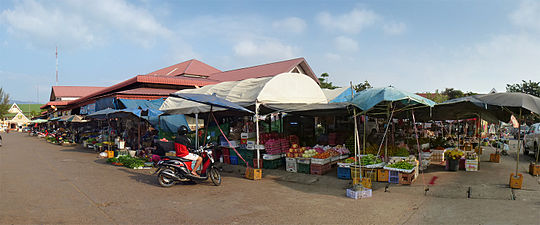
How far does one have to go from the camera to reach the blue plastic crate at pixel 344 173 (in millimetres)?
9406

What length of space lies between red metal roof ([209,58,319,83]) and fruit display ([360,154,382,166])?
18.0 metres

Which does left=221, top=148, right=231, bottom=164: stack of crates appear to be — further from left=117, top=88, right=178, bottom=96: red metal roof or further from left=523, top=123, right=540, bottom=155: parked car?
left=523, top=123, right=540, bottom=155: parked car

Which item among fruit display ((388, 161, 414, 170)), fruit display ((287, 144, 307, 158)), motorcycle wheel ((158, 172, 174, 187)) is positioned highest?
fruit display ((287, 144, 307, 158))

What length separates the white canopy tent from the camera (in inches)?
442

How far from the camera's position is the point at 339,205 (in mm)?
6727

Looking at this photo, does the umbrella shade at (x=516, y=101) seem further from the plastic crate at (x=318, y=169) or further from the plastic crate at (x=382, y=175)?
the plastic crate at (x=318, y=169)

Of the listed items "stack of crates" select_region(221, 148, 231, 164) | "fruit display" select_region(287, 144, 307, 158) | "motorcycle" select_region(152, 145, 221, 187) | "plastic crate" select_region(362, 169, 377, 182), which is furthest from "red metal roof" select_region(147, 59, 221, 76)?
"plastic crate" select_region(362, 169, 377, 182)

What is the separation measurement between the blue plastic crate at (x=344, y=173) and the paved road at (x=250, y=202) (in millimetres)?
238

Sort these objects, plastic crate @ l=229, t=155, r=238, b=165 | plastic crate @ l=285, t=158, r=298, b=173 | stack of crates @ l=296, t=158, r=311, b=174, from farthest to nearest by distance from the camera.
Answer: plastic crate @ l=229, t=155, r=238, b=165 < plastic crate @ l=285, t=158, r=298, b=173 < stack of crates @ l=296, t=158, r=311, b=174

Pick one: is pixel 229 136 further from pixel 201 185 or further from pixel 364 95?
pixel 364 95

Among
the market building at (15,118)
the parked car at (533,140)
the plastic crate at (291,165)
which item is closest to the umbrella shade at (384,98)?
the plastic crate at (291,165)

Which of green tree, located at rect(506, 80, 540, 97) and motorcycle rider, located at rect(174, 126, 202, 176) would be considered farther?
green tree, located at rect(506, 80, 540, 97)

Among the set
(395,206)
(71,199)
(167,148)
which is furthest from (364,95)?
(167,148)

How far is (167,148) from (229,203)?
8.81 metres
